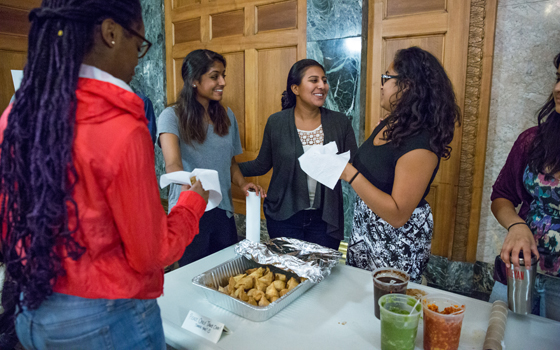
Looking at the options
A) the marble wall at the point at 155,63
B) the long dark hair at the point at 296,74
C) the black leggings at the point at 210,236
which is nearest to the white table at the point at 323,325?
the black leggings at the point at 210,236

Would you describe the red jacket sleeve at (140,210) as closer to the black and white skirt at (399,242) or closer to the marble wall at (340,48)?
the black and white skirt at (399,242)

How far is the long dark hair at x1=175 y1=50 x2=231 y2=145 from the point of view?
6.15 feet

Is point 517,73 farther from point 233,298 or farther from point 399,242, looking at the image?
point 233,298

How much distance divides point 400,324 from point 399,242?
0.64 meters

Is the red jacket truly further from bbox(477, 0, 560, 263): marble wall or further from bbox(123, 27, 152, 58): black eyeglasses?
bbox(477, 0, 560, 263): marble wall

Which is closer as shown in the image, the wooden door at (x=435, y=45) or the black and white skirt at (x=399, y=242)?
the black and white skirt at (x=399, y=242)

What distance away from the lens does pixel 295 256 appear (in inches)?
55.7

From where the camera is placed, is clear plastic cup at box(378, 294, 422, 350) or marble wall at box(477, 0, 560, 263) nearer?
clear plastic cup at box(378, 294, 422, 350)

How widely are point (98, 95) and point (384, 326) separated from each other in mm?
803

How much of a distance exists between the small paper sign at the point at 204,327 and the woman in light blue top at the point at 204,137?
0.85 m

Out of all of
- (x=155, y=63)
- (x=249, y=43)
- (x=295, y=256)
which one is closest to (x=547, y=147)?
(x=295, y=256)

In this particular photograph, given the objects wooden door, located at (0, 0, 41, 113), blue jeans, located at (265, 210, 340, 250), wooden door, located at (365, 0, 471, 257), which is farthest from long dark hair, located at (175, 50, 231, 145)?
wooden door, located at (0, 0, 41, 113)

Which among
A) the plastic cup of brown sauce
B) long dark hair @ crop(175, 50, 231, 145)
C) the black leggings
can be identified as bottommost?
the black leggings

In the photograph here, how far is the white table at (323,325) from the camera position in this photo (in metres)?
0.95
